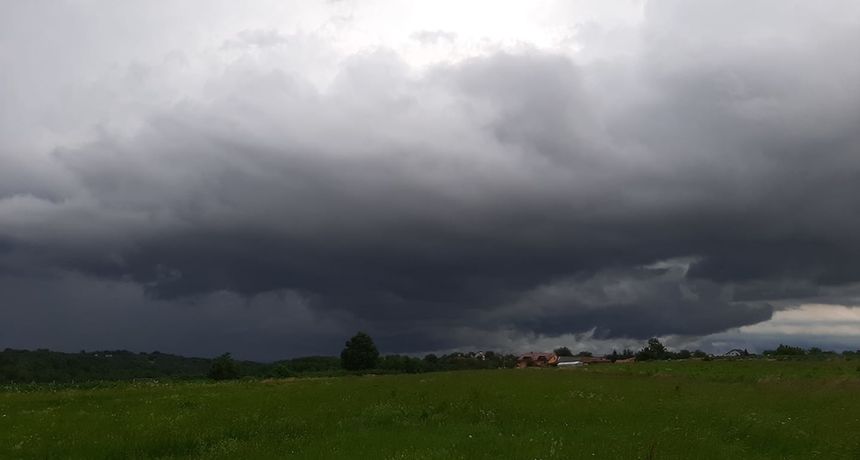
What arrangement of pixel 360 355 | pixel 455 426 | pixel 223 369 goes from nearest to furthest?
pixel 455 426, pixel 223 369, pixel 360 355

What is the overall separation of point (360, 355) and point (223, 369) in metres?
39.8

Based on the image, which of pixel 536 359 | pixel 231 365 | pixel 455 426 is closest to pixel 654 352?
pixel 536 359

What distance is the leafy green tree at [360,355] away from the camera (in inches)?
6476

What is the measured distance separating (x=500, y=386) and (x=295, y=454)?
1066 inches

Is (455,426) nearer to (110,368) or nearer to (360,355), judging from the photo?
(360,355)

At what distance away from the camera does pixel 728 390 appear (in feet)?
151

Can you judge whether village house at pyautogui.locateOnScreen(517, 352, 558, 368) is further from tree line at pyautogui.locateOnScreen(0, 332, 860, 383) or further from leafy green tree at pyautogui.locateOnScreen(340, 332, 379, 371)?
leafy green tree at pyautogui.locateOnScreen(340, 332, 379, 371)

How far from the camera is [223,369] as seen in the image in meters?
133

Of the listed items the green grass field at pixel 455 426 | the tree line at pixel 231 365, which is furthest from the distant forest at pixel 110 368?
the green grass field at pixel 455 426

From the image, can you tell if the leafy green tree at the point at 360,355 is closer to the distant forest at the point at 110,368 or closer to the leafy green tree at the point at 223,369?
the distant forest at the point at 110,368

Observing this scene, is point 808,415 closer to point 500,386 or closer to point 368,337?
point 500,386

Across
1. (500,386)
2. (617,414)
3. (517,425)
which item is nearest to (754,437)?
(617,414)

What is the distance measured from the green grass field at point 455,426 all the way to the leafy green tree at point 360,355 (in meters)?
125

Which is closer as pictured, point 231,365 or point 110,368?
point 231,365
